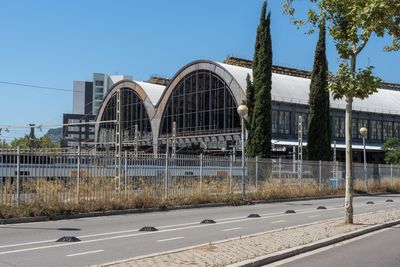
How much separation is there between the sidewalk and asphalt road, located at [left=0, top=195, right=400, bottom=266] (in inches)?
37.4

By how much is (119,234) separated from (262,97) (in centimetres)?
2754

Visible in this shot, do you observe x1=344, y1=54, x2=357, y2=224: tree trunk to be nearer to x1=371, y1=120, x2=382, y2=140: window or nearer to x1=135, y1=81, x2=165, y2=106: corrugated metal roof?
x1=371, y1=120, x2=382, y2=140: window

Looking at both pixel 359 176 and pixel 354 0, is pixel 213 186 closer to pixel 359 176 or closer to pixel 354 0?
pixel 354 0

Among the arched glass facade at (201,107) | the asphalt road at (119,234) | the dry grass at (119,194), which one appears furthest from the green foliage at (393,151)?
the asphalt road at (119,234)

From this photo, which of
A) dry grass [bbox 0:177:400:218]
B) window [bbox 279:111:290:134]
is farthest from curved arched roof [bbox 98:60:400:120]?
dry grass [bbox 0:177:400:218]

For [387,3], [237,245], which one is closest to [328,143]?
[387,3]

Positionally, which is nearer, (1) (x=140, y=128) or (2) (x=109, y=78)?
(1) (x=140, y=128)

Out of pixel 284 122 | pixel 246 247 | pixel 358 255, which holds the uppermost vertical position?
pixel 284 122

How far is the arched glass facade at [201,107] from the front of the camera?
69062mm

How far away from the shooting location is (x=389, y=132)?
79812 millimetres

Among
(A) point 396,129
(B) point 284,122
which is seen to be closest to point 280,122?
(B) point 284,122

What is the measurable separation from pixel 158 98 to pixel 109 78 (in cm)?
7762

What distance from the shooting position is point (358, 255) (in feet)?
35.7

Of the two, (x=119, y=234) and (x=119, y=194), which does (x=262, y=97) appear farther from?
(x=119, y=234)
